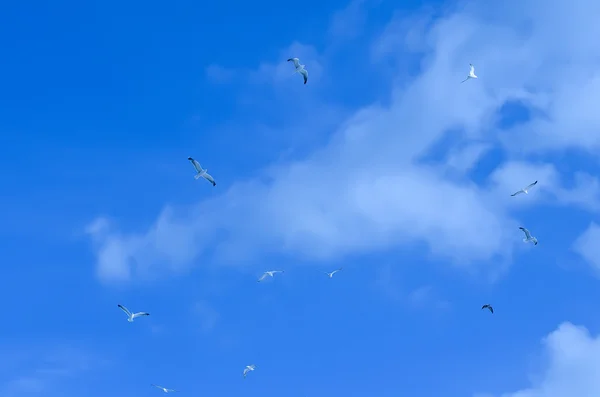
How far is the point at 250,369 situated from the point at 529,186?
39.2m

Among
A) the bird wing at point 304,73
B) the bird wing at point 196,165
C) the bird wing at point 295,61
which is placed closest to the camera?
the bird wing at point 196,165

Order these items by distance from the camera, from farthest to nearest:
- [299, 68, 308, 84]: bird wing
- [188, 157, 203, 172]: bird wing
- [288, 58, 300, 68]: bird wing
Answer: [299, 68, 308, 84]: bird wing < [288, 58, 300, 68]: bird wing < [188, 157, 203, 172]: bird wing

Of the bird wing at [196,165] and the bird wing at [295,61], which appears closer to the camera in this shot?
the bird wing at [196,165]

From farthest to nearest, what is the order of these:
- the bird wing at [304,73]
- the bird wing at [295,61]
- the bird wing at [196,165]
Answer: the bird wing at [304,73]
the bird wing at [295,61]
the bird wing at [196,165]

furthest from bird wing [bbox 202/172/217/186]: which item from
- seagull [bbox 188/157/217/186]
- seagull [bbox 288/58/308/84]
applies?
seagull [bbox 288/58/308/84]

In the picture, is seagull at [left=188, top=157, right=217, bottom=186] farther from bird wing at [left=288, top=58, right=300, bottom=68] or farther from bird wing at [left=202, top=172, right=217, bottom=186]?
bird wing at [left=288, top=58, right=300, bottom=68]

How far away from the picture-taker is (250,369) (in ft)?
360

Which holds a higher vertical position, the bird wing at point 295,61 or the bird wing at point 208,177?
the bird wing at point 295,61

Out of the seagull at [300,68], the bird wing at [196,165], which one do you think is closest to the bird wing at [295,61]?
the seagull at [300,68]

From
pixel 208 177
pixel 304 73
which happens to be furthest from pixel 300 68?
pixel 208 177

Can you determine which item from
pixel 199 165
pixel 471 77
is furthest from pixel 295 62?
pixel 471 77

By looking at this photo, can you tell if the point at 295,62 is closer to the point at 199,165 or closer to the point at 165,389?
the point at 199,165

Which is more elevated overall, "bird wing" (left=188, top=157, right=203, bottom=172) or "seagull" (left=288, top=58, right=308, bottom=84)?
"seagull" (left=288, top=58, right=308, bottom=84)

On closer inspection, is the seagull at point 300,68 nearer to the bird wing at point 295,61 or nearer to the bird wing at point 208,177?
the bird wing at point 295,61
